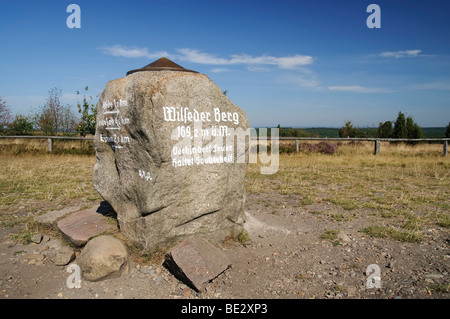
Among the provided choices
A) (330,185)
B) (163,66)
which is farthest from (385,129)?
(163,66)

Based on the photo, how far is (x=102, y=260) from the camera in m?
3.97

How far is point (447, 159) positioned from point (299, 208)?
10.6 meters

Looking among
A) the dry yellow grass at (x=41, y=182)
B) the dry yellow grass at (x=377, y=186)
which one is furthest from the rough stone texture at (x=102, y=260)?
the dry yellow grass at (x=377, y=186)

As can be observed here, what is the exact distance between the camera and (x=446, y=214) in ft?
20.3

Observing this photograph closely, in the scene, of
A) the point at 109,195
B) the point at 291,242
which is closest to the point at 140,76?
the point at 109,195

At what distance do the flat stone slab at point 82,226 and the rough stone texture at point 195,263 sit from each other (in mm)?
1329

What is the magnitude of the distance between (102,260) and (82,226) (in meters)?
1.25

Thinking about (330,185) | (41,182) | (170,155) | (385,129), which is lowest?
(330,185)

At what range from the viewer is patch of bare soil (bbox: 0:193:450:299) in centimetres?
373

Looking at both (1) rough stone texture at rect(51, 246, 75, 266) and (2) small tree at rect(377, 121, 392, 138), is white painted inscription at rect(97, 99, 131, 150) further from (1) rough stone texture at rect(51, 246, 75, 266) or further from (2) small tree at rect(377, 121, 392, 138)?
(2) small tree at rect(377, 121, 392, 138)

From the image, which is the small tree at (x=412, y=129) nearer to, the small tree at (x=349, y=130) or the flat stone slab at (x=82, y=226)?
the small tree at (x=349, y=130)

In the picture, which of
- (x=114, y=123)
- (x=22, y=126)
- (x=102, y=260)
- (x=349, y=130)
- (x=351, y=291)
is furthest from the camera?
(x=349, y=130)

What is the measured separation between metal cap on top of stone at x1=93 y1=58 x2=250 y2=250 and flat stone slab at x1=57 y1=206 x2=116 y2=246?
0.36 metres

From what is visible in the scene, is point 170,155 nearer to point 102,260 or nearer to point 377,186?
point 102,260
